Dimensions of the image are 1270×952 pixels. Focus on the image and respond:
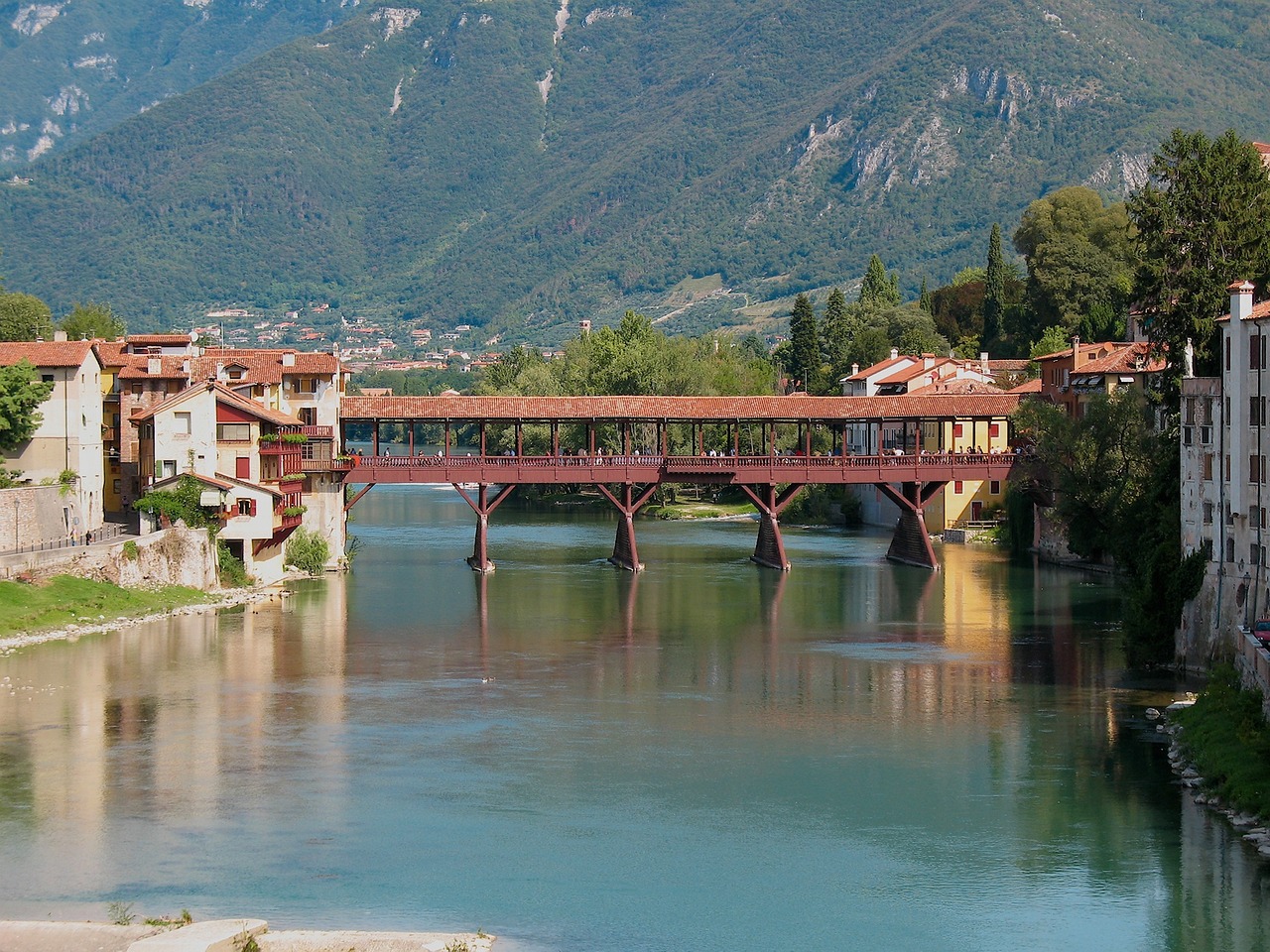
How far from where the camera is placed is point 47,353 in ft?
227

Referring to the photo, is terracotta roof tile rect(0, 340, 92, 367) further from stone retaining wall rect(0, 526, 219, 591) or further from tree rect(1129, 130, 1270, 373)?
tree rect(1129, 130, 1270, 373)

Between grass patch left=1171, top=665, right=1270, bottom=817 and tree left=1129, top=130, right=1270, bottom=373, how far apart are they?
57.7ft

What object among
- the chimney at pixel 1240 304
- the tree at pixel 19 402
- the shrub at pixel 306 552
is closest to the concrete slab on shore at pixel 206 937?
the chimney at pixel 1240 304

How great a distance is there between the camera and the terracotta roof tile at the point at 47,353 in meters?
67.7

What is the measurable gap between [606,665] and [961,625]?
13227 mm

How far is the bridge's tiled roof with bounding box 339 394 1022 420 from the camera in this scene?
8050cm

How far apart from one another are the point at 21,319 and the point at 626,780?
253ft

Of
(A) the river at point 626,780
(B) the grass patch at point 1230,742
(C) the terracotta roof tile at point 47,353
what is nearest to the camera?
(A) the river at point 626,780

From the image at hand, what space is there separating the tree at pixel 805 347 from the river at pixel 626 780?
7554 centimetres

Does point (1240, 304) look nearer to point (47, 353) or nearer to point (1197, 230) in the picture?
point (1197, 230)

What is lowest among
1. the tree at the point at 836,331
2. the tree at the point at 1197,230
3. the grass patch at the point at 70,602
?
the grass patch at the point at 70,602

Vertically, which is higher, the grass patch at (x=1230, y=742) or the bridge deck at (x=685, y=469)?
the bridge deck at (x=685, y=469)

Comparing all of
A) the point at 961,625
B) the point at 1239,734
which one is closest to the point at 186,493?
the point at 961,625

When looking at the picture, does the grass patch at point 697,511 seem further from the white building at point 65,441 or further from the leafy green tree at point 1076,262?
the white building at point 65,441
